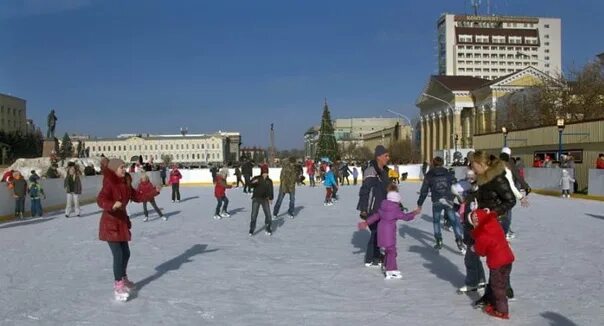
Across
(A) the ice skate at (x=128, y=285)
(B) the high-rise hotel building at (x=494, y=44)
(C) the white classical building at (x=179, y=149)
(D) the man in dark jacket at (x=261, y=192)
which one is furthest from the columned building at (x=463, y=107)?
(C) the white classical building at (x=179, y=149)

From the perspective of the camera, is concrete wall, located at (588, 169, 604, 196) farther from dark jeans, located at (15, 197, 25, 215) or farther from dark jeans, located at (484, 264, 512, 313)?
dark jeans, located at (15, 197, 25, 215)

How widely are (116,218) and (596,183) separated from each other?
748 inches

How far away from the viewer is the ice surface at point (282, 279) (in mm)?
5285

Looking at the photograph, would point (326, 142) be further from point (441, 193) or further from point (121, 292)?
point (121, 292)

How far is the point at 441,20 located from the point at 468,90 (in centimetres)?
7013

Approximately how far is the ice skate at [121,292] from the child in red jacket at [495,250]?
3.62 metres

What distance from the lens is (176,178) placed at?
2128 centimetres

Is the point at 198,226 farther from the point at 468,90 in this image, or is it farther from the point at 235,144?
the point at 235,144

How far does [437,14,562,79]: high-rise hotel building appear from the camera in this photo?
461 ft

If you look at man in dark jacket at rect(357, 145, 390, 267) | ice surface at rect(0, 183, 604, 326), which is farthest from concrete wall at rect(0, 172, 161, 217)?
man in dark jacket at rect(357, 145, 390, 267)

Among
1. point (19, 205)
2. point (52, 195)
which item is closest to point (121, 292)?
point (19, 205)

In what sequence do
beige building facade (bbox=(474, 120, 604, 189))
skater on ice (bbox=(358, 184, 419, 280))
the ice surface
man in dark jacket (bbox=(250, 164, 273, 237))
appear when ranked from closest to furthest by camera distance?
the ice surface < skater on ice (bbox=(358, 184, 419, 280)) < man in dark jacket (bbox=(250, 164, 273, 237)) < beige building facade (bbox=(474, 120, 604, 189))

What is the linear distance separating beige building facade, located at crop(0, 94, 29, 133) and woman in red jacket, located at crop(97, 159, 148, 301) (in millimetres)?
101220

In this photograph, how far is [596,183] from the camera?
20.2 meters
